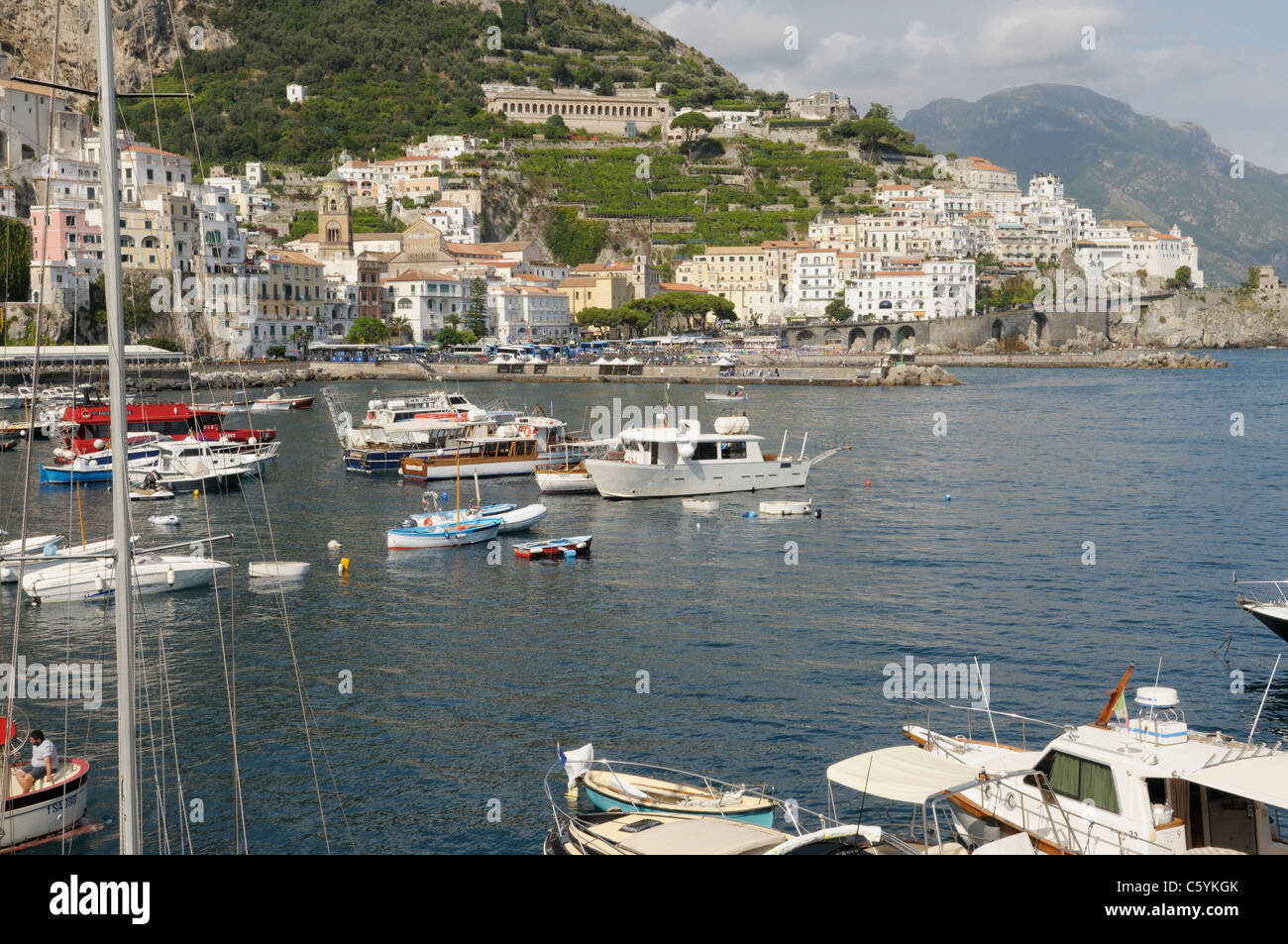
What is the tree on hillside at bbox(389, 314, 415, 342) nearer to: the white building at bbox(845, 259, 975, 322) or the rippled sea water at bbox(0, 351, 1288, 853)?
the white building at bbox(845, 259, 975, 322)

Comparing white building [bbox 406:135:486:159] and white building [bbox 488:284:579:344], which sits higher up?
white building [bbox 406:135:486:159]

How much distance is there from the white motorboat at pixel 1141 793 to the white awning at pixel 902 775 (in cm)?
9

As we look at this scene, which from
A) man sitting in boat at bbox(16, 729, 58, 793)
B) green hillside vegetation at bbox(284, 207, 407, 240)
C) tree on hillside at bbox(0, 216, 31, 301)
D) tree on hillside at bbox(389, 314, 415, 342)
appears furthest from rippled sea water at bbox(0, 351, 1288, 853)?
green hillside vegetation at bbox(284, 207, 407, 240)

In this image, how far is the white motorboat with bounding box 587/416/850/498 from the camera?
35531 millimetres

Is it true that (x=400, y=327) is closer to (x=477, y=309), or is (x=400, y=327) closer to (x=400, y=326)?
(x=400, y=326)

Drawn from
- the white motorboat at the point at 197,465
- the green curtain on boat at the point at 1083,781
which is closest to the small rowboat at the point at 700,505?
the white motorboat at the point at 197,465

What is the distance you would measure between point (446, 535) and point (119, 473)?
21757 millimetres

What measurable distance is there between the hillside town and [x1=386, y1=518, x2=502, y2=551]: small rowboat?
47648 millimetres

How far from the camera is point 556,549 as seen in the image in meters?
26.7

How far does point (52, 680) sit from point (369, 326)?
78060mm

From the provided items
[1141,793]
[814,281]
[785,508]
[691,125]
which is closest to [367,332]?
[814,281]

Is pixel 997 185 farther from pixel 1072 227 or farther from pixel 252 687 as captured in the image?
pixel 252 687

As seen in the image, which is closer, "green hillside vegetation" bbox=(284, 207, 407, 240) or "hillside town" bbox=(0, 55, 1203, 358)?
"hillside town" bbox=(0, 55, 1203, 358)
